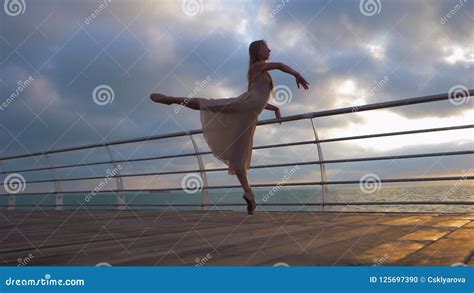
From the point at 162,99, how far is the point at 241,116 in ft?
2.56

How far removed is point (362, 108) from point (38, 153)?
504 cm

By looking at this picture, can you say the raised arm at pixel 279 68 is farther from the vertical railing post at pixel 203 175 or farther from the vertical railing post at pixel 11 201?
the vertical railing post at pixel 11 201

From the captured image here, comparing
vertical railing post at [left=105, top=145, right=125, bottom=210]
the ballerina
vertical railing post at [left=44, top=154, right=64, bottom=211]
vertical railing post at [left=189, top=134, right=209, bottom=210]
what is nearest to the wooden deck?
the ballerina

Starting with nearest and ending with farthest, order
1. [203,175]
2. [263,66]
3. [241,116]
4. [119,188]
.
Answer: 1. [263,66]
2. [241,116]
3. [203,175]
4. [119,188]

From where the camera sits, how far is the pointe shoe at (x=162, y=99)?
10.6 feet

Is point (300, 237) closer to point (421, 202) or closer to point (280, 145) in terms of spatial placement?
point (421, 202)

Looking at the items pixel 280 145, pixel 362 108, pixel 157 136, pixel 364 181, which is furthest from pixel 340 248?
pixel 157 136

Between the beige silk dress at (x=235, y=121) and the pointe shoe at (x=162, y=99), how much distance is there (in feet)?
1.51

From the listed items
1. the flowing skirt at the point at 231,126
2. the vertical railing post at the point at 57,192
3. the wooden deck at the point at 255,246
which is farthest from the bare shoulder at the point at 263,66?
the vertical railing post at the point at 57,192

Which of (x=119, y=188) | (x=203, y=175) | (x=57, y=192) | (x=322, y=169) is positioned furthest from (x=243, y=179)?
(x=57, y=192)

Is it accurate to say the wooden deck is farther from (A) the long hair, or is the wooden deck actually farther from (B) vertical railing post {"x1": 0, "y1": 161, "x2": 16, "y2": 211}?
(B) vertical railing post {"x1": 0, "y1": 161, "x2": 16, "y2": 211}

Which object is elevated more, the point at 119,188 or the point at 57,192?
the point at 119,188

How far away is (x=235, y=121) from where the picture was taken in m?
3.76

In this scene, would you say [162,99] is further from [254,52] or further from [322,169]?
[322,169]
